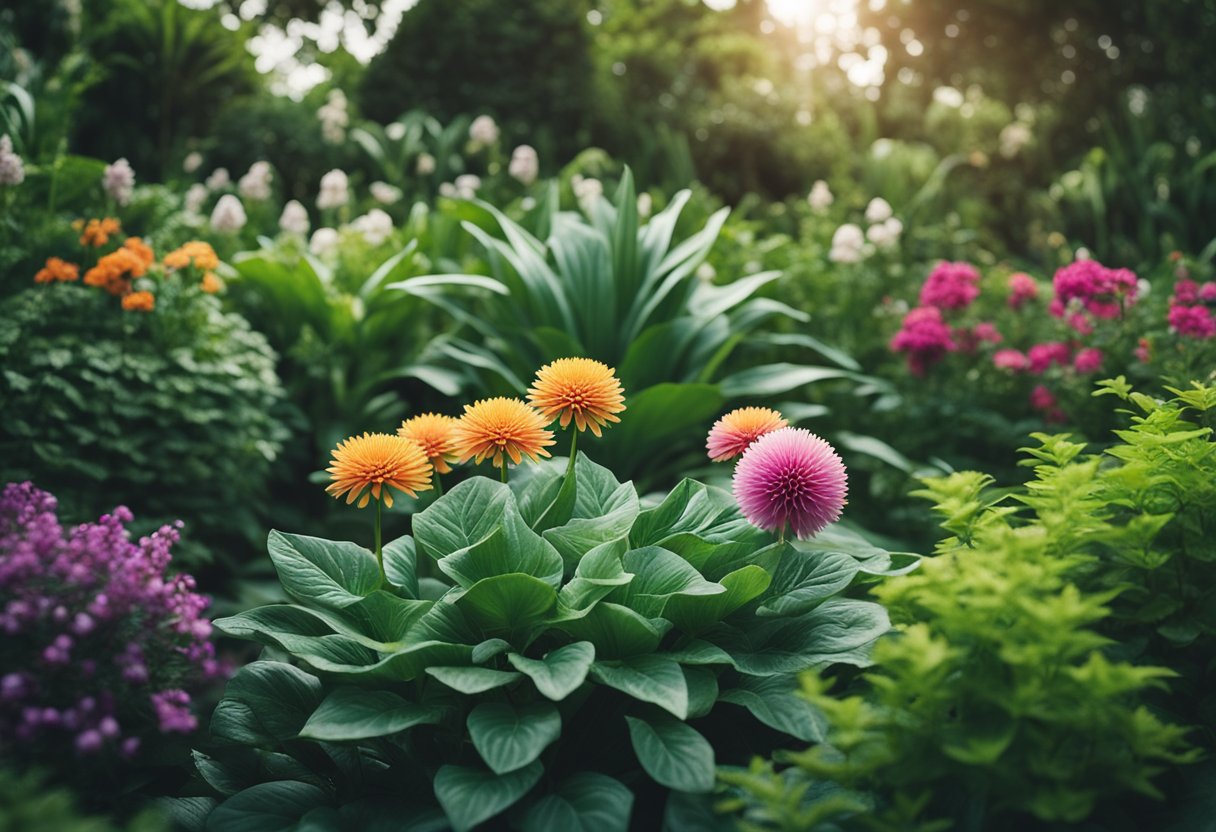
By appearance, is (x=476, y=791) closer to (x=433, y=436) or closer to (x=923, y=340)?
(x=433, y=436)

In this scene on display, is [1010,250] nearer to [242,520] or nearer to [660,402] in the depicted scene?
[660,402]

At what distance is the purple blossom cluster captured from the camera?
1.19 metres

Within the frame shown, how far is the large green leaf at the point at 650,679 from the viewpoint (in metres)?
1.33

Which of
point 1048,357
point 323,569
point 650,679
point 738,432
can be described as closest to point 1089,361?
point 1048,357

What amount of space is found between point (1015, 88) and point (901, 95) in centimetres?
149

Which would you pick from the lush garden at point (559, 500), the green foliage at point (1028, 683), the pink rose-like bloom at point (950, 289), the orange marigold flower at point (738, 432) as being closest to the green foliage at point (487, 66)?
the lush garden at point (559, 500)

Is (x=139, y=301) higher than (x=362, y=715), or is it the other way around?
(x=139, y=301)

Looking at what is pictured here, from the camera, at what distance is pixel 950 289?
3.31 meters

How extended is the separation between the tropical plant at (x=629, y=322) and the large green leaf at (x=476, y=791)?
156 centimetres

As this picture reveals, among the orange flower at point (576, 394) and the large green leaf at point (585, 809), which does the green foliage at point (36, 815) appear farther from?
the orange flower at point (576, 394)

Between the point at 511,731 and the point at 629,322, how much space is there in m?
2.00

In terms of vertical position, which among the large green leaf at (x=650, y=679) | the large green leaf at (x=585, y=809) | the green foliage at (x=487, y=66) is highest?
the green foliage at (x=487, y=66)

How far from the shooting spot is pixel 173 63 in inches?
242

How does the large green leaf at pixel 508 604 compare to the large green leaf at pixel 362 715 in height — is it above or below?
above
